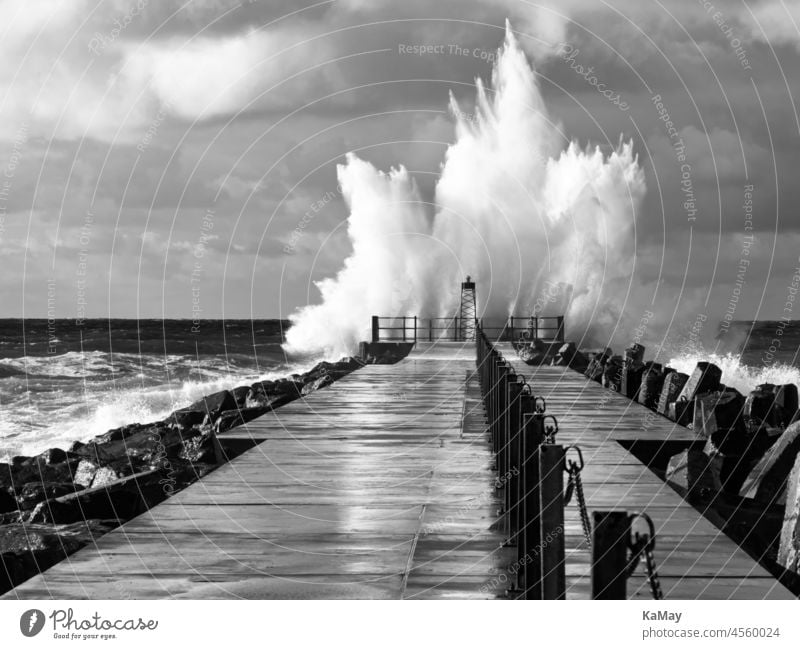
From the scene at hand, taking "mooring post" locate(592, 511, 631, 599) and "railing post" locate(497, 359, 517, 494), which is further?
"railing post" locate(497, 359, 517, 494)

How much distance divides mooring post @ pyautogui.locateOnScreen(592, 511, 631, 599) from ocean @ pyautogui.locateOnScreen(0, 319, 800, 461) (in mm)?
14343

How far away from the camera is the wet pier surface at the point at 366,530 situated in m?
5.87

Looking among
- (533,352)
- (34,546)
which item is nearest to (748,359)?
(533,352)

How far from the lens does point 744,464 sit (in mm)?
12094

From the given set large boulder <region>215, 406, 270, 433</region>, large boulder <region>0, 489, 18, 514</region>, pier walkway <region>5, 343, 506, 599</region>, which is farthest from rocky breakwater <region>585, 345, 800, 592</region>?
large boulder <region>215, 406, 270, 433</region>

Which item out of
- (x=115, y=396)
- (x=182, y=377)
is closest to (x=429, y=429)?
(x=115, y=396)

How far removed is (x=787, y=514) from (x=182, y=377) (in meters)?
45.5

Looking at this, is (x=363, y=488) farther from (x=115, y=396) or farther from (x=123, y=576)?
(x=115, y=396)

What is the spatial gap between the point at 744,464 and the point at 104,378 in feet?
134

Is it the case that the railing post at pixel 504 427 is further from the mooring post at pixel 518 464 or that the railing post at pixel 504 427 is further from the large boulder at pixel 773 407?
the large boulder at pixel 773 407

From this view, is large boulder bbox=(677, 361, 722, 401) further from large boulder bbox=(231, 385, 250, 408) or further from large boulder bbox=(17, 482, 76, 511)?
large boulder bbox=(231, 385, 250, 408)

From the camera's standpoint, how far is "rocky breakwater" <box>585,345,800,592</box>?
7.95 meters

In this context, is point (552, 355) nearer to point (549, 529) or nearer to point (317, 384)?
point (317, 384)

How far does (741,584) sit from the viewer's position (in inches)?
233
